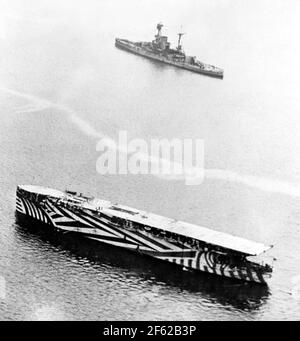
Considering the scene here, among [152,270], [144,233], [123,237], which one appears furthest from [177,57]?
[152,270]

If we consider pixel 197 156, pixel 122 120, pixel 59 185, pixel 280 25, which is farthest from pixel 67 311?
pixel 280 25

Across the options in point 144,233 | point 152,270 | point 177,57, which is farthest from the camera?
point 177,57

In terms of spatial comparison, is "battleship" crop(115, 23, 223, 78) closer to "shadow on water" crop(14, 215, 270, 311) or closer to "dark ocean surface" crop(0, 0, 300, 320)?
"dark ocean surface" crop(0, 0, 300, 320)

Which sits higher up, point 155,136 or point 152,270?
point 155,136

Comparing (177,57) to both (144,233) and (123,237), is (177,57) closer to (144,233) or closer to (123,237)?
(123,237)
